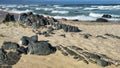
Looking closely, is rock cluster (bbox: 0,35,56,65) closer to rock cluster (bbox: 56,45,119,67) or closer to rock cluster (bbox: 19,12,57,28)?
rock cluster (bbox: 56,45,119,67)

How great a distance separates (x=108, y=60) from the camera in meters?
8.88

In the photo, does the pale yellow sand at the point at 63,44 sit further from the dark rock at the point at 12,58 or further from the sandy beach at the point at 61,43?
the dark rock at the point at 12,58

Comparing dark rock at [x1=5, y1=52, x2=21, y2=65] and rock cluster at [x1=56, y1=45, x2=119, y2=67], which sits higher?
dark rock at [x1=5, y1=52, x2=21, y2=65]

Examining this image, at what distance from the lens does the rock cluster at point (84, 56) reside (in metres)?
8.65

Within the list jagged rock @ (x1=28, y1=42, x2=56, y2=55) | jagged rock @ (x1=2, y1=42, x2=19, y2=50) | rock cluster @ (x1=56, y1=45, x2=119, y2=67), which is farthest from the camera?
jagged rock @ (x1=2, y1=42, x2=19, y2=50)

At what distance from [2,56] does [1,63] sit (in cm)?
37

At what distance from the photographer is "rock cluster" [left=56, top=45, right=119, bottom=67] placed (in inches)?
340

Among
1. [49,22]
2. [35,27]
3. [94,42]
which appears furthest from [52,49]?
[49,22]

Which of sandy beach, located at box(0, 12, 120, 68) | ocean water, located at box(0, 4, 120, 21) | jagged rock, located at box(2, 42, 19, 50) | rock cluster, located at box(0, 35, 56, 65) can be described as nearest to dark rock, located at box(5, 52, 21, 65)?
rock cluster, located at box(0, 35, 56, 65)

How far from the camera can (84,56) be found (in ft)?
30.0

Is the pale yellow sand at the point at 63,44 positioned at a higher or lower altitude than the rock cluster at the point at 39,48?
lower

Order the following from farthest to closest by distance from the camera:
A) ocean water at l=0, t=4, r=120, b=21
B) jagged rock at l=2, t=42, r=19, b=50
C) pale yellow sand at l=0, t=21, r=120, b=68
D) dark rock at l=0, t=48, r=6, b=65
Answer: ocean water at l=0, t=4, r=120, b=21 < jagged rock at l=2, t=42, r=19, b=50 < pale yellow sand at l=0, t=21, r=120, b=68 < dark rock at l=0, t=48, r=6, b=65

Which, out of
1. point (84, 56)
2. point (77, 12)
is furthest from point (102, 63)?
point (77, 12)

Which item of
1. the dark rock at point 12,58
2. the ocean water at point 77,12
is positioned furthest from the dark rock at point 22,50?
the ocean water at point 77,12
